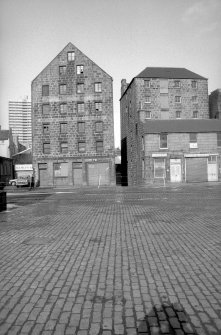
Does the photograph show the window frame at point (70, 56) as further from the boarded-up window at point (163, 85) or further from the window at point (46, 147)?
the boarded-up window at point (163, 85)

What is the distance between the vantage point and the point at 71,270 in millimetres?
6141

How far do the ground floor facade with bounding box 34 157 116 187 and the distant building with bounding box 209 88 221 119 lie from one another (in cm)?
2736

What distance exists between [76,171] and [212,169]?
18.9 meters

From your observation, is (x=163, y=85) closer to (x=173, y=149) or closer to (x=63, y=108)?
(x=173, y=149)

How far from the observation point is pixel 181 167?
39969mm

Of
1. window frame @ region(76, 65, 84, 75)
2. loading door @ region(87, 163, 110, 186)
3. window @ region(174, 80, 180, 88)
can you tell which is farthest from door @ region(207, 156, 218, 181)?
window frame @ region(76, 65, 84, 75)

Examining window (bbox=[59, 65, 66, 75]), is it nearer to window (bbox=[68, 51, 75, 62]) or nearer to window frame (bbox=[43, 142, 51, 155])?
window (bbox=[68, 51, 75, 62])

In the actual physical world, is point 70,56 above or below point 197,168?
above

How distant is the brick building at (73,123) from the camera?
43.3 meters

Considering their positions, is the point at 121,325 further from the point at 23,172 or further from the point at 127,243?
the point at 23,172

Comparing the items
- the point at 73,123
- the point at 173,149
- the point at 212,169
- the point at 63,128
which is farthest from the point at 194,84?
the point at 63,128

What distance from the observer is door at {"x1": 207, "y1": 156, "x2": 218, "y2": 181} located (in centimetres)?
4021

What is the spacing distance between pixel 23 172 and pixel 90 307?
50.7 metres

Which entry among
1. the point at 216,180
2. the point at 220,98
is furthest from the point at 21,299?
the point at 220,98
